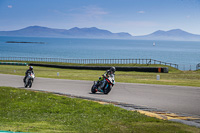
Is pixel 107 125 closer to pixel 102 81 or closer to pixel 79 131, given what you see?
pixel 79 131

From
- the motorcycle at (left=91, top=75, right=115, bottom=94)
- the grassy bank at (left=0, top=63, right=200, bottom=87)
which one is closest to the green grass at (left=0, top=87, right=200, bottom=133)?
the motorcycle at (left=91, top=75, right=115, bottom=94)

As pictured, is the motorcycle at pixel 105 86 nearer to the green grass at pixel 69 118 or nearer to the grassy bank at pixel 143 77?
the green grass at pixel 69 118

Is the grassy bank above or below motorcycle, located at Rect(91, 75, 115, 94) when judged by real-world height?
below

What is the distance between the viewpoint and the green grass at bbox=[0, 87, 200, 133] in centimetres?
817

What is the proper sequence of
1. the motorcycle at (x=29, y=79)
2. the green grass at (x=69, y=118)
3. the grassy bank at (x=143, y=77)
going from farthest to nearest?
1. the grassy bank at (x=143, y=77)
2. the motorcycle at (x=29, y=79)
3. the green grass at (x=69, y=118)

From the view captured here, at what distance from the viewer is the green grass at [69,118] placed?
8.17 meters

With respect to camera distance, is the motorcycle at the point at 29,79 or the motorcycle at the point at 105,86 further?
the motorcycle at the point at 29,79

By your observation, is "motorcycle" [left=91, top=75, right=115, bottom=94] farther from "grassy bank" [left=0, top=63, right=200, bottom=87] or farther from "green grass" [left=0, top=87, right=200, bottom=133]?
"grassy bank" [left=0, top=63, right=200, bottom=87]

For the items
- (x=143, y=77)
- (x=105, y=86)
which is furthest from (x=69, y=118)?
(x=143, y=77)

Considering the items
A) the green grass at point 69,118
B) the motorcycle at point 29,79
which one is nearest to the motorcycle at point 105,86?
the green grass at point 69,118

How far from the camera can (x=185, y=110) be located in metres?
12.0

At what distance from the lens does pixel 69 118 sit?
9.81 m

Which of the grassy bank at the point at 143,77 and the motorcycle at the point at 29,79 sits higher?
the motorcycle at the point at 29,79

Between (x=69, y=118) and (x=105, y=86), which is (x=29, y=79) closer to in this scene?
(x=105, y=86)
